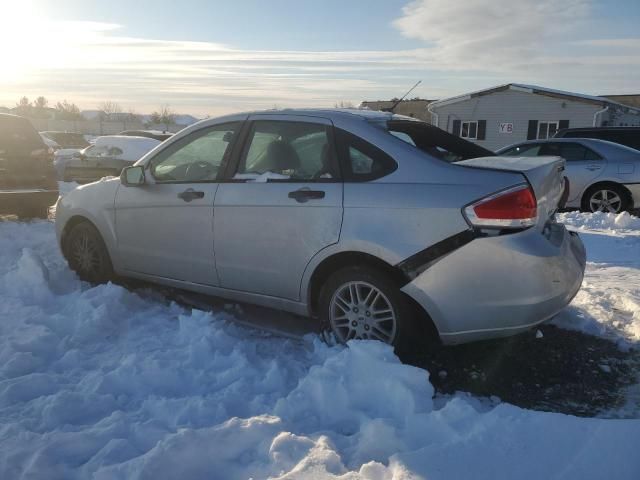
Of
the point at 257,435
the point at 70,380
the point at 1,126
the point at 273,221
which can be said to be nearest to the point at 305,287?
the point at 273,221

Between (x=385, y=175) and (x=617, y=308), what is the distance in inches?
109

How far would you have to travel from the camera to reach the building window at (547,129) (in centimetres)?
2656

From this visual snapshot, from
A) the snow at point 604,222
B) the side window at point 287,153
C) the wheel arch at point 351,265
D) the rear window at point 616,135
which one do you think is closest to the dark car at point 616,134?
the rear window at point 616,135

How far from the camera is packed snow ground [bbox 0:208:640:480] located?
2457 mm

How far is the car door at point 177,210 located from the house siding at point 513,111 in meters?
25.3

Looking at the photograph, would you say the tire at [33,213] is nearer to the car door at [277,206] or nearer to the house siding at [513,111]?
the car door at [277,206]

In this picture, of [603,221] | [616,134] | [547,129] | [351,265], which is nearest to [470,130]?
[547,129]

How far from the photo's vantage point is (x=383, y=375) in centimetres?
302

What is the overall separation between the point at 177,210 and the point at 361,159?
5.46ft

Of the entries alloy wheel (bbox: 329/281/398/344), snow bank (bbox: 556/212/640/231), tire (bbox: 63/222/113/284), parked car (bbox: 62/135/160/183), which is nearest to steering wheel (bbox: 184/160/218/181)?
tire (bbox: 63/222/113/284)

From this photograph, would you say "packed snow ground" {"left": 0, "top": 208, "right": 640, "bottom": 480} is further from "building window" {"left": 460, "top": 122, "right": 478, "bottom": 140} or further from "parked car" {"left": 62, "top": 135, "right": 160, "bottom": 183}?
"building window" {"left": 460, "top": 122, "right": 478, "bottom": 140}

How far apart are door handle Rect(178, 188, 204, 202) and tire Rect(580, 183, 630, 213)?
8.05 metres

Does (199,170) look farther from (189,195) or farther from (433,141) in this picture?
(433,141)

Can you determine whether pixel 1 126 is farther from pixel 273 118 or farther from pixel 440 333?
pixel 440 333
